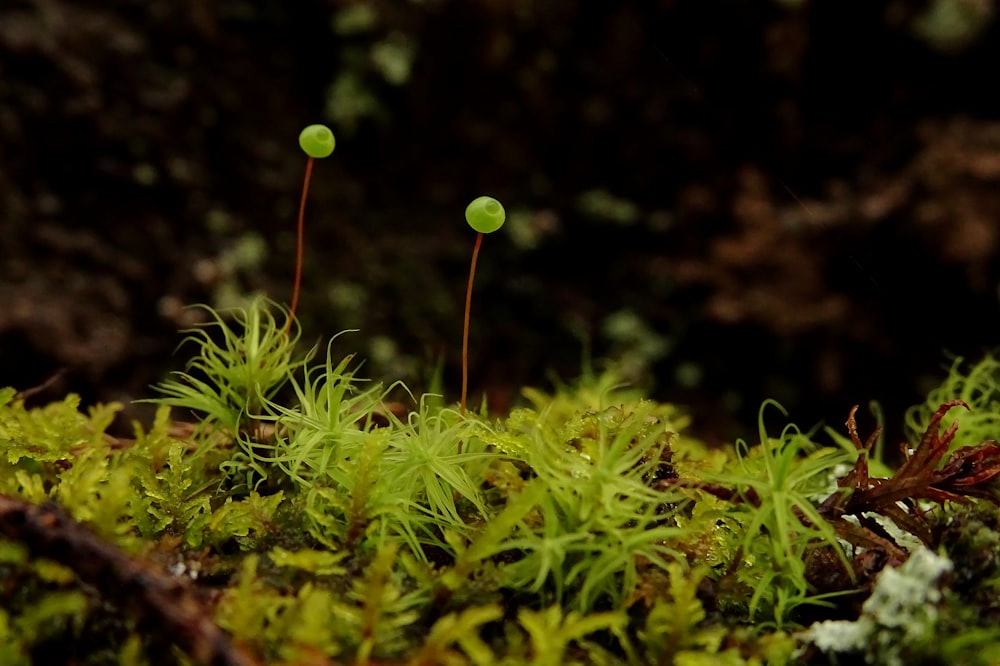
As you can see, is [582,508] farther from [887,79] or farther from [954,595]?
[887,79]

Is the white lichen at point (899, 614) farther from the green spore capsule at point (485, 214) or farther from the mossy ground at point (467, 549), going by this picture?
the green spore capsule at point (485, 214)

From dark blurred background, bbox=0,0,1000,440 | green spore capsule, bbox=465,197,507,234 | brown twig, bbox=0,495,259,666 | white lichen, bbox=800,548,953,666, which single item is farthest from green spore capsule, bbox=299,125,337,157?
dark blurred background, bbox=0,0,1000,440

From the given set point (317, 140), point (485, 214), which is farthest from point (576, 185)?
point (485, 214)

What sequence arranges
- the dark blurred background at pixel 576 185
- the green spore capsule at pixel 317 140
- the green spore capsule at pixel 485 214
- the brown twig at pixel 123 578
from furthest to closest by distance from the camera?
the dark blurred background at pixel 576 185 < the green spore capsule at pixel 317 140 < the green spore capsule at pixel 485 214 < the brown twig at pixel 123 578

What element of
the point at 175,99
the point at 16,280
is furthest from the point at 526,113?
the point at 16,280

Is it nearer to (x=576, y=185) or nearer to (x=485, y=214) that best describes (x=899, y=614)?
(x=485, y=214)

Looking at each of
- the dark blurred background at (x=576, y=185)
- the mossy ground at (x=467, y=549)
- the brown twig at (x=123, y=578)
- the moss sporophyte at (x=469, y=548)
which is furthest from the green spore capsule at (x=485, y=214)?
the dark blurred background at (x=576, y=185)
